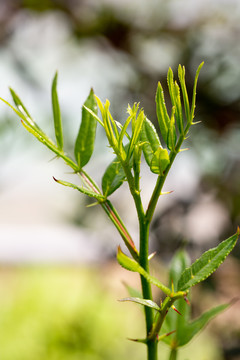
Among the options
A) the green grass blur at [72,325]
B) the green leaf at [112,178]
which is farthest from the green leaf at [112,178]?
the green grass blur at [72,325]

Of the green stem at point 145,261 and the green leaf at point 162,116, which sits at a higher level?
the green leaf at point 162,116

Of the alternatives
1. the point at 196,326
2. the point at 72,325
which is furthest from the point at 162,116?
the point at 72,325

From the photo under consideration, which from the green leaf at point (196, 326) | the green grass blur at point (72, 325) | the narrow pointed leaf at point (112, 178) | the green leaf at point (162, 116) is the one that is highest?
the green leaf at point (162, 116)

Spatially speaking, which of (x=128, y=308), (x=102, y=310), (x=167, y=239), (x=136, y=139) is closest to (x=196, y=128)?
(x=167, y=239)

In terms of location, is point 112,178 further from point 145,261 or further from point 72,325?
point 72,325

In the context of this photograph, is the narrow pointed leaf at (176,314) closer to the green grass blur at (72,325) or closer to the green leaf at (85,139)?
the green leaf at (85,139)

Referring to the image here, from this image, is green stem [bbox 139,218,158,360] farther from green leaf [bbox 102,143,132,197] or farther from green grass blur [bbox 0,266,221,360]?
green grass blur [bbox 0,266,221,360]
